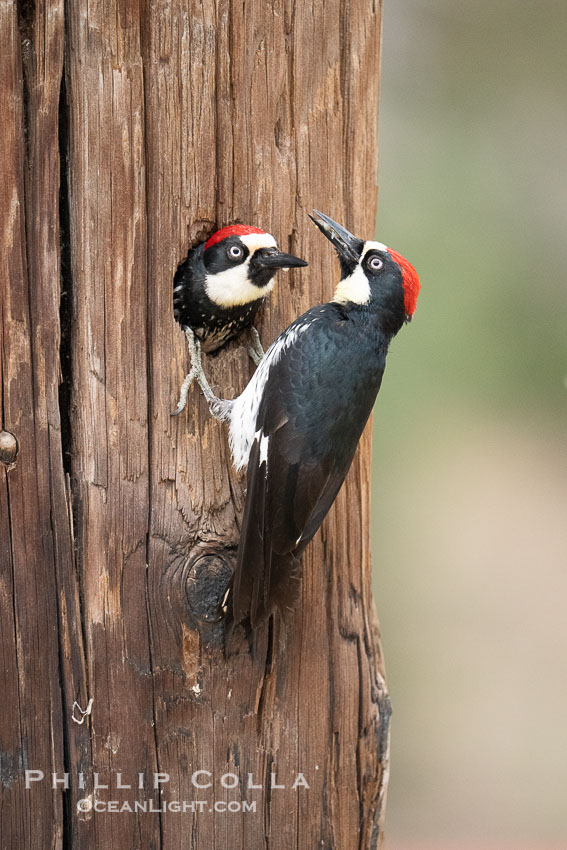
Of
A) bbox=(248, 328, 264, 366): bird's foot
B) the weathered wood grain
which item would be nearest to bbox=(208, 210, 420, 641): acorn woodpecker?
bbox=(248, 328, 264, 366): bird's foot

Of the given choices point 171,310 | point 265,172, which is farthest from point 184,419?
point 265,172

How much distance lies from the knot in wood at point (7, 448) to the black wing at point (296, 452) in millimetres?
622

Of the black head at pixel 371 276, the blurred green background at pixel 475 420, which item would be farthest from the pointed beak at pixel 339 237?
the blurred green background at pixel 475 420

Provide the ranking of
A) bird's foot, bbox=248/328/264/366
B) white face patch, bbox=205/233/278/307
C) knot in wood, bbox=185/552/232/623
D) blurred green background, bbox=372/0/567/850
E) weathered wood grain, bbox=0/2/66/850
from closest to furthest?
weathered wood grain, bbox=0/2/66/850 → knot in wood, bbox=185/552/232/623 → white face patch, bbox=205/233/278/307 → bird's foot, bbox=248/328/264/366 → blurred green background, bbox=372/0/567/850

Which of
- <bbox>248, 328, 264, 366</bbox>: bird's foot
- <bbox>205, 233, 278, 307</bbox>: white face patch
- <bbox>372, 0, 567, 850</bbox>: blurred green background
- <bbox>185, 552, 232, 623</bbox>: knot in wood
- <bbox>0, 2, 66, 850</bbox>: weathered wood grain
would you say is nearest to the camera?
<bbox>0, 2, 66, 850</bbox>: weathered wood grain

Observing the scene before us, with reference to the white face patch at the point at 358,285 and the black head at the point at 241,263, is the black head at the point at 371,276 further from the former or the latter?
the black head at the point at 241,263

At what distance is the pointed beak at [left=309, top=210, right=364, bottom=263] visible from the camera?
99.8 inches

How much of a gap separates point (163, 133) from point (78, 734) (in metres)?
1.63

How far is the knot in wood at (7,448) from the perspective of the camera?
92.0 inches

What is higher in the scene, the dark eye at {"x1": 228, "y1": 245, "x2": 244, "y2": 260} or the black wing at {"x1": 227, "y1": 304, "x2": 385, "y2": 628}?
the dark eye at {"x1": 228, "y1": 245, "x2": 244, "y2": 260}

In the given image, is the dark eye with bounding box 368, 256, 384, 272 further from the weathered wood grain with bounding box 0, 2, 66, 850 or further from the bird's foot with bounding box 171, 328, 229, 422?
the weathered wood grain with bounding box 0, 2, 66, 850

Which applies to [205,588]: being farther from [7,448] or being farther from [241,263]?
[241,263]

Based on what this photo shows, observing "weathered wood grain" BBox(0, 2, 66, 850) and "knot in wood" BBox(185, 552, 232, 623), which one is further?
"knot in wood" BBox(185, 552, 232, 623)

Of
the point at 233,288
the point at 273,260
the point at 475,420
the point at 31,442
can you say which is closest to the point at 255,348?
the point at 233,288
